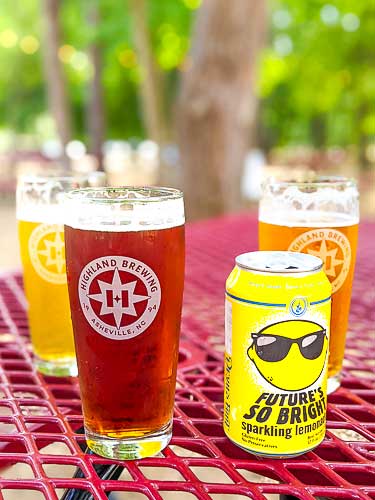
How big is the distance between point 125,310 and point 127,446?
7.7 inches

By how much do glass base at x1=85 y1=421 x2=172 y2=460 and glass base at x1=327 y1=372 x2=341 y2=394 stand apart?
35 centimetres

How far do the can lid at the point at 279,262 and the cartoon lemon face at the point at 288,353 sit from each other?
2.9 inches

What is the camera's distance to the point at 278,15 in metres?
13.7

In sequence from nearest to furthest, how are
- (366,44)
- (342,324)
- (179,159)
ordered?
(342,324) → (179,159) → (366,44)

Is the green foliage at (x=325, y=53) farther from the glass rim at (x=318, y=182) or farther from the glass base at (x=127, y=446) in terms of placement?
the glass base at (x=127, y=446)

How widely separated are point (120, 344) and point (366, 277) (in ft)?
4.03

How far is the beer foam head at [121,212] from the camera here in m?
0.85

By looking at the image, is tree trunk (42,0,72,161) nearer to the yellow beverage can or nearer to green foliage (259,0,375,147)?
green foliage (259,0,375,147)

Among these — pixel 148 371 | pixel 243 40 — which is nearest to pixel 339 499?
pixel 148 371

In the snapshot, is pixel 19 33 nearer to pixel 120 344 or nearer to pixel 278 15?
pixel 278 15

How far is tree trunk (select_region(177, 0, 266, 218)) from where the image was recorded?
4.50 metres

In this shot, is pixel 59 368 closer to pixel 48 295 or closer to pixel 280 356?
pixel 48 295

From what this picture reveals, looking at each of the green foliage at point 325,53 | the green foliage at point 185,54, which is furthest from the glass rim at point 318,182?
the green foliage at point 325,53

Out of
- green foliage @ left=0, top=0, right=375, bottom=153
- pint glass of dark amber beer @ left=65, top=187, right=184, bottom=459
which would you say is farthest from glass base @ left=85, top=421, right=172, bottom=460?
green foliage @ left=0, top=0, right=375, bottom=153
